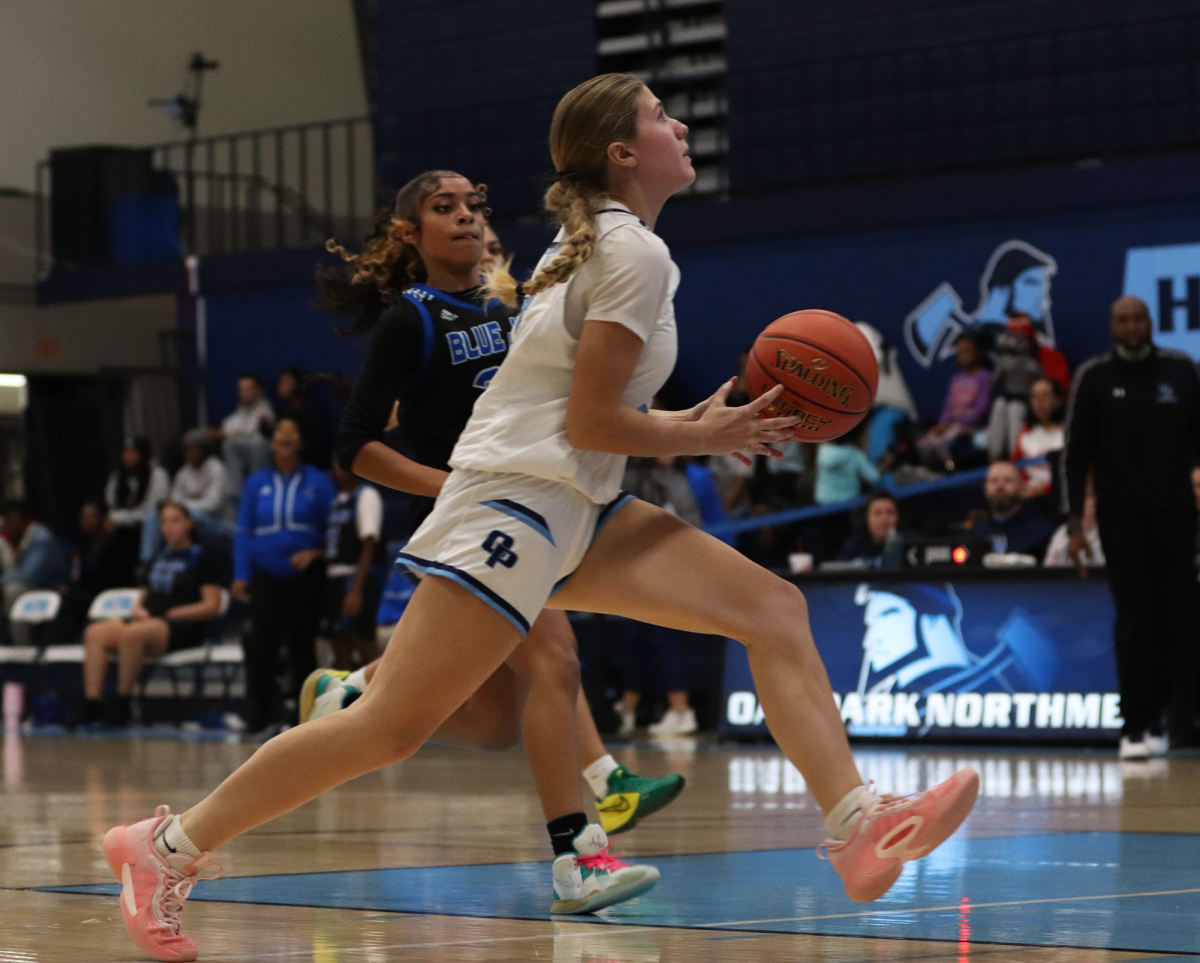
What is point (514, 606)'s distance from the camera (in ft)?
11.5

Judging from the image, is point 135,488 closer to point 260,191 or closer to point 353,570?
point 353,570

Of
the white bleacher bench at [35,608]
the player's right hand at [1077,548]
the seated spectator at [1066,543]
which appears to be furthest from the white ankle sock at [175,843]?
the white bleacher bench at [35,608]

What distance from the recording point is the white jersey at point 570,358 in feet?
11.6

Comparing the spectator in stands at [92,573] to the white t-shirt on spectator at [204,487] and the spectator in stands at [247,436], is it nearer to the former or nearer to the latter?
the white t-shirt on spectator at [204,487]

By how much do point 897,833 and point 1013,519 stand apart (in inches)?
316

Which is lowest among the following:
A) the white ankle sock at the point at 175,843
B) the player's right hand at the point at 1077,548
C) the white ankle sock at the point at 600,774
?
the white ankle sock at the point at 175,843

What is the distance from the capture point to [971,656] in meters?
9.97

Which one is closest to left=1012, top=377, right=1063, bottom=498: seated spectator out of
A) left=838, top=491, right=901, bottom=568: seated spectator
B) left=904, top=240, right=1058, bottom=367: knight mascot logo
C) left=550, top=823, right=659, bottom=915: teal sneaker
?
left=838, top=491, right=901, bottom=568: seated spectator

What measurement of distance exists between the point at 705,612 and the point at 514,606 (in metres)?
0.37

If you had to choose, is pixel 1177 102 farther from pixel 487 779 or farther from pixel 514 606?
pixel 514 606

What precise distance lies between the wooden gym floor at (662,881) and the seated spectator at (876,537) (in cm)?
285

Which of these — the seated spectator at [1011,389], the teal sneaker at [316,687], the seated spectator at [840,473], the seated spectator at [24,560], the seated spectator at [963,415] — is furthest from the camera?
the seated spectator at [24,560]

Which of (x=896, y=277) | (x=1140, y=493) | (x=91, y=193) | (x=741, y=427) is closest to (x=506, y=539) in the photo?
(x=741, y=427)

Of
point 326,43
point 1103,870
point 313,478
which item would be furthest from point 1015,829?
point 326,43
